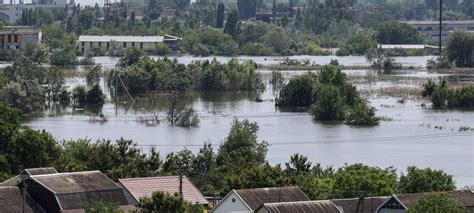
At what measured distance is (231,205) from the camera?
14148 millimetres

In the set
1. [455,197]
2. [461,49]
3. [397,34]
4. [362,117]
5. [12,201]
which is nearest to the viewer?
[12,201]

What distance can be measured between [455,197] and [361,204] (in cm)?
91

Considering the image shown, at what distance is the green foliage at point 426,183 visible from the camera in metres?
16.0

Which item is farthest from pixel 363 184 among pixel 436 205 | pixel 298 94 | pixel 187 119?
pixel 298 94

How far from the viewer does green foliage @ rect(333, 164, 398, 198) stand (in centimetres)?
1548

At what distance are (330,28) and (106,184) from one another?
48.8 metres

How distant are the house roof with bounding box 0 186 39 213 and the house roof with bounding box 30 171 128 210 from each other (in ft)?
0.80

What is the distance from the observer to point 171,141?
2380 cm

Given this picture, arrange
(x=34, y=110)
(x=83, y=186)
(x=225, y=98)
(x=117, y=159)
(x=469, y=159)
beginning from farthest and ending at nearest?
1. (x=225, y=98)
2. (x=34, y=110)
3. (x=469, y=159)
4. (x=117, y=159)
5. (x=83, y=186)

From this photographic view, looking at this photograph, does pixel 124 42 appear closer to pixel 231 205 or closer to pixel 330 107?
pixel 330 107

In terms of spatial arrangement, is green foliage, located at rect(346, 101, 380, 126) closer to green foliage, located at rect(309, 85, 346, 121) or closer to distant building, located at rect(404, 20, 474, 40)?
green foliage, located at rect(309, 85, 346, 121)

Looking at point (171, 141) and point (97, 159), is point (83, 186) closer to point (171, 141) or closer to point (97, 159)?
point (97, 159)

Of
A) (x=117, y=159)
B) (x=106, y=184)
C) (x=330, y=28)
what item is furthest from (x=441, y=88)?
(x=330, y=28)

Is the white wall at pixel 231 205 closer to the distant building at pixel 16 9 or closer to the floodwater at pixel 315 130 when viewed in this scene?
the floodwater at pixel 315 130
